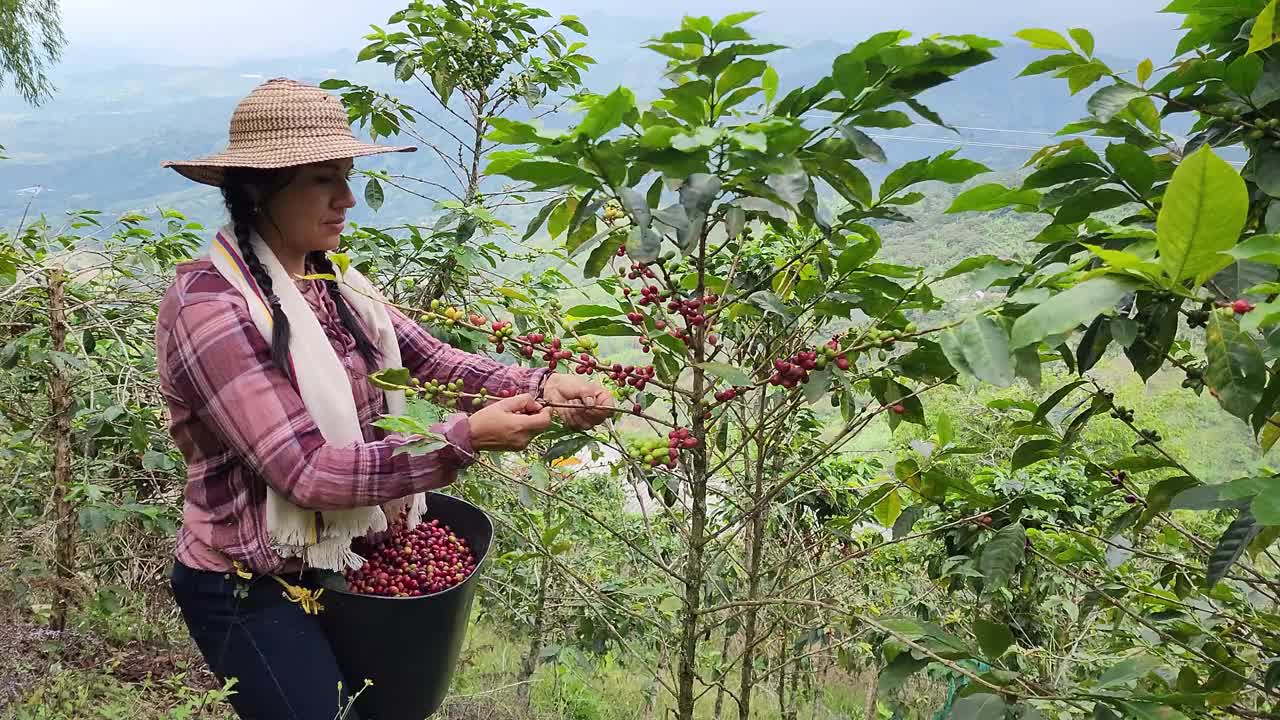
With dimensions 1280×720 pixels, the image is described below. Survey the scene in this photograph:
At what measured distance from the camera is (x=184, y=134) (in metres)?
34.8

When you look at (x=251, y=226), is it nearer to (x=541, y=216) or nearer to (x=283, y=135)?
(x=283, y=135)

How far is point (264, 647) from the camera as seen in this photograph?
122 centimetres

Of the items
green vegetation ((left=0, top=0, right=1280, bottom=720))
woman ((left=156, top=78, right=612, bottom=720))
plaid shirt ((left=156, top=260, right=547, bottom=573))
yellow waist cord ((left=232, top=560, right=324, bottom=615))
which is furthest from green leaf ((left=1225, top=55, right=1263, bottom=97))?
yellow waist cord ((left=232, top=560, right=324, bottom=615))

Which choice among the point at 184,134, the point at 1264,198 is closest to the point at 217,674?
the point at 1264,198

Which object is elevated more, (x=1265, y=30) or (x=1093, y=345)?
Answer: (x=1265, y=30)

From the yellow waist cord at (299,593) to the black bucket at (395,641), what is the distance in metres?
0.01

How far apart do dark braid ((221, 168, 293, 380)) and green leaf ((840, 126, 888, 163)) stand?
84 centimetres

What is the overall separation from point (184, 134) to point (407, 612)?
131 feet

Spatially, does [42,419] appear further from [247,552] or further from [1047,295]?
[1047,295]

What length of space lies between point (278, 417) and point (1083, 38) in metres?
1.10

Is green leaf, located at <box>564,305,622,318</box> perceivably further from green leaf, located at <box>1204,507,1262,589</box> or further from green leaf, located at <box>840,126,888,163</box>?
green leaf, located at <box>1204,507,1262,589</box>

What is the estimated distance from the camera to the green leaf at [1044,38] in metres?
0.85

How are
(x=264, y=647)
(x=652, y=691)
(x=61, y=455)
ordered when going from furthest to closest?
(x=652, y=691), (x=61, y=455), (x=264, y=647)

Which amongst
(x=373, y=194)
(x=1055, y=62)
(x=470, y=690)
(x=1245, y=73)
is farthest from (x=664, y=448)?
(x=470, y=690)
